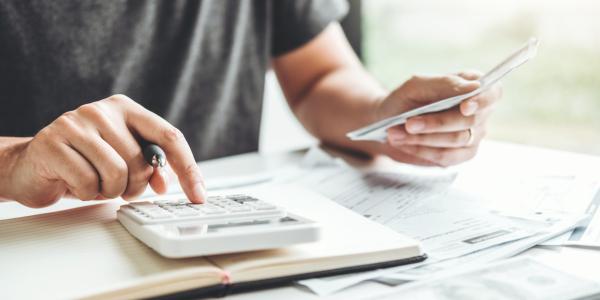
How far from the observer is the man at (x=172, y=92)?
596 mm

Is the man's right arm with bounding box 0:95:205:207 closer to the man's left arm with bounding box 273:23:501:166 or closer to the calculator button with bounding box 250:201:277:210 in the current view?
the calculator button with bounding box 250:201:277:210

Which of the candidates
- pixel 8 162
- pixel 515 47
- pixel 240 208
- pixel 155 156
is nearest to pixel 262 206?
pixel 240 208

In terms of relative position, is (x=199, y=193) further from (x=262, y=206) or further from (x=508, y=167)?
(x=508, y=167)

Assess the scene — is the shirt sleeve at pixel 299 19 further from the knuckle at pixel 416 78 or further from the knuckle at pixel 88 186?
the knuckle at pixel 88 186

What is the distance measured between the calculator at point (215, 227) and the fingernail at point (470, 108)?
1.13 feet

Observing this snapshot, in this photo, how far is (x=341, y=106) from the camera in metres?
1.07

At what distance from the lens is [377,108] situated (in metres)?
0.95

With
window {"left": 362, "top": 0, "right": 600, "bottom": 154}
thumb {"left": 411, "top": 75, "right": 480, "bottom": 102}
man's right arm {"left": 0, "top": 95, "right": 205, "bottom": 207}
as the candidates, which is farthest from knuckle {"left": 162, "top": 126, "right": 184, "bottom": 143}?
window {"left": 362, "top": 0, "right": 600, "bottom": 154}

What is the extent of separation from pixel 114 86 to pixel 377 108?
44cm

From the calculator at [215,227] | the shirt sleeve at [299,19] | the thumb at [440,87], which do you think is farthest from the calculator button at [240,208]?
the shirt sleeve at [299,19]

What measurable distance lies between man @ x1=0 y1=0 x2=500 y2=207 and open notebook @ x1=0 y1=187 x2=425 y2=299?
0.18ft

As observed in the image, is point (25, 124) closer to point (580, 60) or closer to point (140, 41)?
point (140, 41)

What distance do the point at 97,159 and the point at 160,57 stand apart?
590 millimetres

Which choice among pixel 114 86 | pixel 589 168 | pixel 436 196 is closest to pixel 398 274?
pixel 436 196
